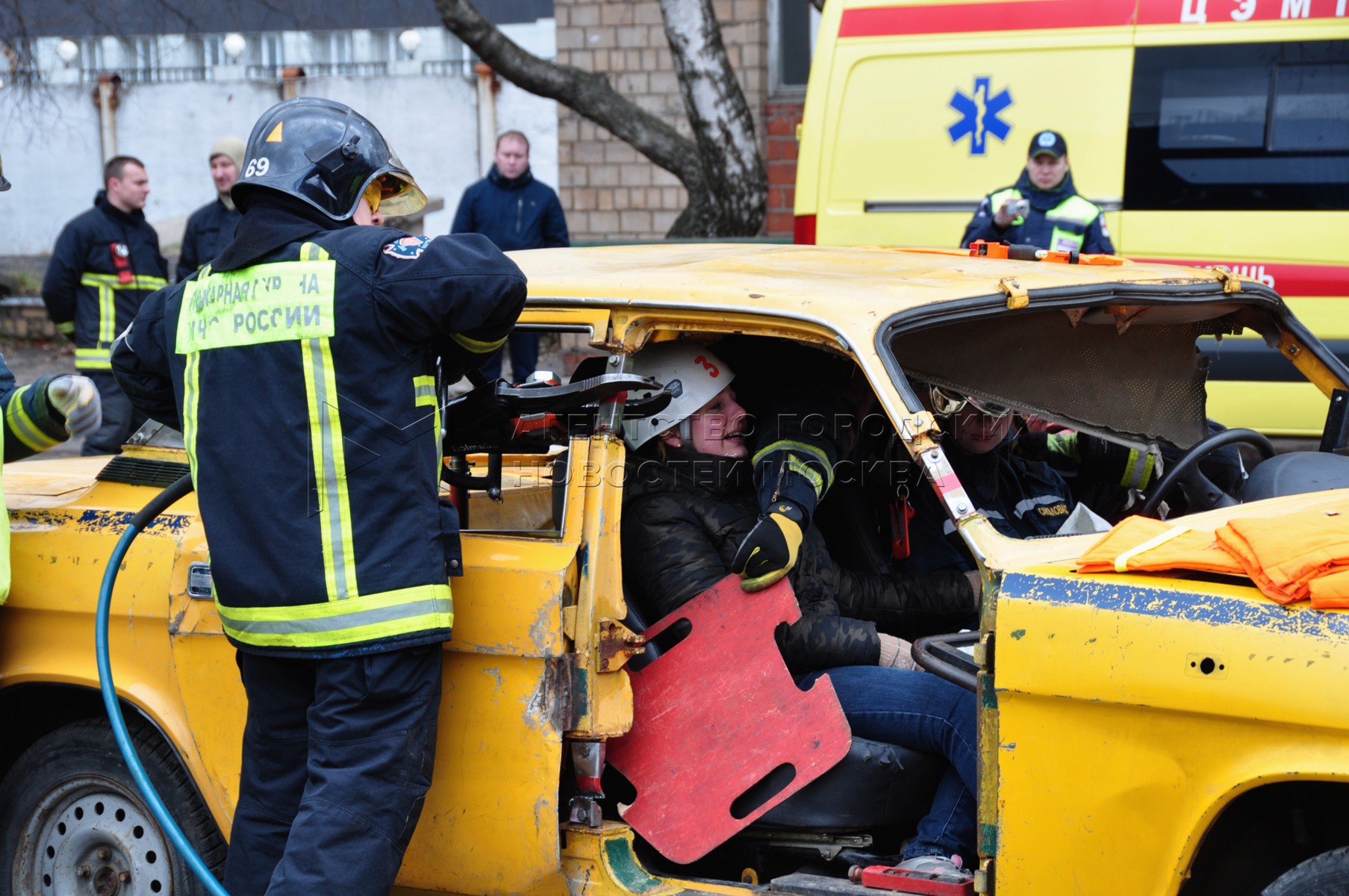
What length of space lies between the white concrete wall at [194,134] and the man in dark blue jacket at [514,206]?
10.8ft

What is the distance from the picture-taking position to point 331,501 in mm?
2654

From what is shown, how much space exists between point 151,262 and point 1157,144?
16.9ft

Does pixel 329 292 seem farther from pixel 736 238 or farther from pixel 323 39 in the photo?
pixel 323 39

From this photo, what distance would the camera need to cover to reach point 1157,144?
6.31 m

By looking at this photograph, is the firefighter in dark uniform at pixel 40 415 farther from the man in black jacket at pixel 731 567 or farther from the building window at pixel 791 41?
the building window at pixel 791 41

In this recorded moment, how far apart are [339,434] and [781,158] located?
874cm

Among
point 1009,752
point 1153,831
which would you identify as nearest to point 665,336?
point 1009,752

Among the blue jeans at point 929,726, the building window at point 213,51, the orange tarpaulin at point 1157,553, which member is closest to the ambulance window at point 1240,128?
the blue jeans at point 929,726

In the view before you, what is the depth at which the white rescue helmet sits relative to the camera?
323 centimetres

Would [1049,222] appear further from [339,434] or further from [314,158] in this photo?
[339,434]

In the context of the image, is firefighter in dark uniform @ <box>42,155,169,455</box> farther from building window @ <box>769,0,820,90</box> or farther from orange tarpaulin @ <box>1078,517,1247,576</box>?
orange tarpaulin @ <box>1078,517,1247,576</box>

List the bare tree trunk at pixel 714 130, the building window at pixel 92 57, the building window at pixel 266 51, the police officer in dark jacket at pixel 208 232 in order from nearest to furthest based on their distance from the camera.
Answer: the police officer in dark jacket at pixel 208 232 < the bare tree trunk at pixel 714 130 < the building window at pixel 266 51 < the building window at pixel 92 57

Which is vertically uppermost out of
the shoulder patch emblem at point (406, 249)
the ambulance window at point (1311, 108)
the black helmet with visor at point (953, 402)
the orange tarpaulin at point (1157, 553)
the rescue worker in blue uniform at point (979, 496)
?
the ambulance window at point (1311, 108)

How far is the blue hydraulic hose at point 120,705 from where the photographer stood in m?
2.84
